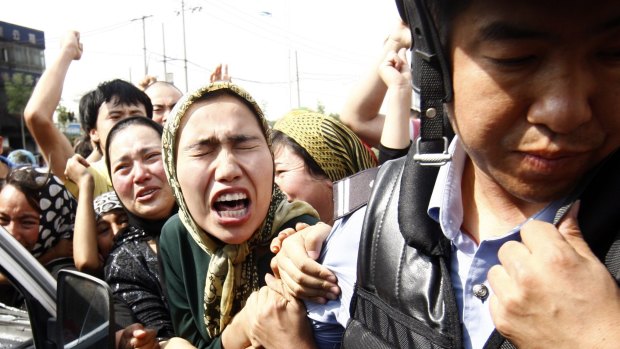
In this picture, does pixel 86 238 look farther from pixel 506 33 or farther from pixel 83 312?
pixel 506 33

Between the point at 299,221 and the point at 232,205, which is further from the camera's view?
the point at 299,221

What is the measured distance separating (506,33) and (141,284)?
1.89 meters

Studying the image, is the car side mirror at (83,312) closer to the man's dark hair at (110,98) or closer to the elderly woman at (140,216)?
the elderly woman at (140,216)

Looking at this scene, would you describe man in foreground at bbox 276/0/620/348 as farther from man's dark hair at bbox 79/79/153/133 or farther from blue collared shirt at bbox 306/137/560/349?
man's dark hair at bbox 79/79/153/133

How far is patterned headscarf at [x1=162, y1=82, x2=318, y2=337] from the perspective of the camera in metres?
2.12

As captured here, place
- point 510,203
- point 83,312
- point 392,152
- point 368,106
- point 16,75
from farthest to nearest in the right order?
1. point 16,75
2. point 368,106
3. point 392,152
4. point 83,312
5. point 510,203

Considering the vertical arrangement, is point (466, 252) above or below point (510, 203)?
below

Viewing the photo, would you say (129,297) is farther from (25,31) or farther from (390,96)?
(25,31)

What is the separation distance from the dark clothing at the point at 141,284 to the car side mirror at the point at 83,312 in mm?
491

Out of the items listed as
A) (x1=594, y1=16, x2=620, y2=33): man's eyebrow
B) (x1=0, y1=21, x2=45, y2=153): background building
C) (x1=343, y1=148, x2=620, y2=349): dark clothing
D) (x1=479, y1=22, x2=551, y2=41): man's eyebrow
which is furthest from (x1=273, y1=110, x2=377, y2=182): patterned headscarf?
(x1=0, y1=21, x2=45, y2=153): background building

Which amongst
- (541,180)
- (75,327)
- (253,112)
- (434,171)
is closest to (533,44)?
(541,180)

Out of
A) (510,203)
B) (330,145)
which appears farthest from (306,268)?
(330,145)

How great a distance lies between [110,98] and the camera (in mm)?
3900

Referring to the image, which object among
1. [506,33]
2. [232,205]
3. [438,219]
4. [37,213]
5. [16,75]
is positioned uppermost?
[16,75]
